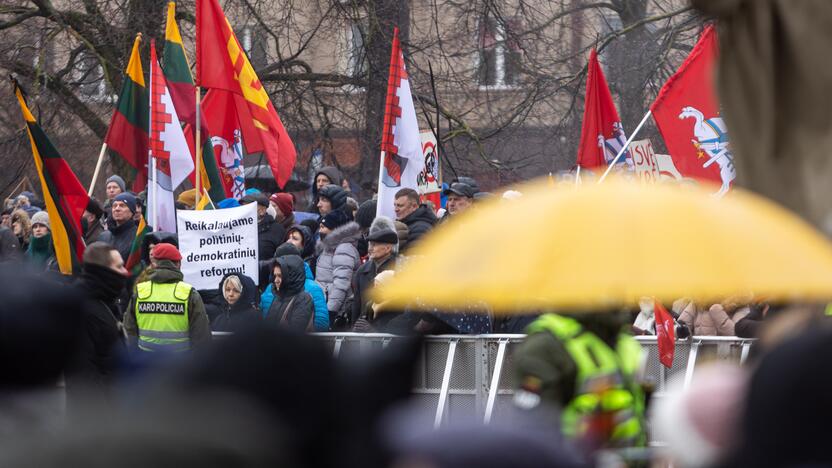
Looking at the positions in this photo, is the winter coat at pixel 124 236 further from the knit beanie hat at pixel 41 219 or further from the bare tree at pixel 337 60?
the bare tree at pixel 337 60

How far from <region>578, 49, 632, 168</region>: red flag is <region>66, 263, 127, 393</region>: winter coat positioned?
207 inches

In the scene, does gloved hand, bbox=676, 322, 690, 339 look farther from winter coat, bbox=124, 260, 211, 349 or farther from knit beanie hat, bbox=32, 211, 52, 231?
knit beanie hat, bbox=32, 211, 52, 231

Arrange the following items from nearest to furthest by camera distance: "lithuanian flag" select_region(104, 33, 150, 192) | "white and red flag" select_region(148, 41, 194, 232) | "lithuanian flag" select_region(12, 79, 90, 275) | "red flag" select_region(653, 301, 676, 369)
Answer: "red flag" select_region(653, 301, 676, 369)
"lithuanian flag" select_region(12, 79, 90, 275)
"white and red flag" select_region(148, 41, 194, 232)
"lithuanian flag" select_region(104, 33, 150, 192)

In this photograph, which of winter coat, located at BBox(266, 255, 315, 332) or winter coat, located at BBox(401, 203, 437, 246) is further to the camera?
winter coat, located at BBox(401, 203, 437, 246)

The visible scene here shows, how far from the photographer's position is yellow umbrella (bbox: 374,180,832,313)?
145 inches

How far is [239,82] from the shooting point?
13695 mm

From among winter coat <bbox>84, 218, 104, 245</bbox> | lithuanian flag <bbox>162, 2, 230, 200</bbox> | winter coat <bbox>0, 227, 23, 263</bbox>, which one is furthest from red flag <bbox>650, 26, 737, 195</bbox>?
winter coat <bbox>0, 227, 23, 263</bbox>

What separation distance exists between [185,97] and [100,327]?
6892mm

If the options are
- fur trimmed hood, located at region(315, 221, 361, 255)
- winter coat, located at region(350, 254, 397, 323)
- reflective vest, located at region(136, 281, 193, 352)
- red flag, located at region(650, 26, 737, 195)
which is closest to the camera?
reflective vest, located at region(136, 281, 193, 352)

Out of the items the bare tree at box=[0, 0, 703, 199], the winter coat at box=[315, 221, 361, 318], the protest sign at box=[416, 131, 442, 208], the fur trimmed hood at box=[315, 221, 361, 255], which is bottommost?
the winter coat at box=[315, 221, 361, 318]

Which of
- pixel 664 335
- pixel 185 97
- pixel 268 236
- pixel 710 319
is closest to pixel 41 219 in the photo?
pixel 268 236

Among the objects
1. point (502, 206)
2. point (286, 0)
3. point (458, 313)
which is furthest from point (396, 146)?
point (502, 206)

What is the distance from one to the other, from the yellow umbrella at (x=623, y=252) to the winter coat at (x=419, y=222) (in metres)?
6.96

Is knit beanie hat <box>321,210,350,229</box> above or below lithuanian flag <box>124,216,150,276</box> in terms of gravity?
above
